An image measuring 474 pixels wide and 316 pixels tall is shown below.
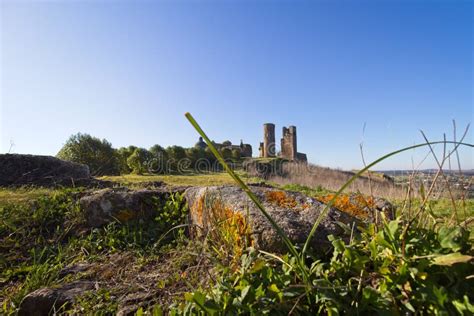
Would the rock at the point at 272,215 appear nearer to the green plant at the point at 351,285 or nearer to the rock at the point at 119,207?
the green plant at the point at 351,285

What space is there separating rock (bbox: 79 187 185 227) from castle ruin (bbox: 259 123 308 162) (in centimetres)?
3200

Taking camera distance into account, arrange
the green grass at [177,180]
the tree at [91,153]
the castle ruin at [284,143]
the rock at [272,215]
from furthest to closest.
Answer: the castle ruin at [284,143] < the tree at [91,153] < the green grass at [177,180] < the rock at [272,215]

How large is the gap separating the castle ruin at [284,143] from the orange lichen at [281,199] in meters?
32.7

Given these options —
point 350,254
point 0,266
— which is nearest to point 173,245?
point 0,266

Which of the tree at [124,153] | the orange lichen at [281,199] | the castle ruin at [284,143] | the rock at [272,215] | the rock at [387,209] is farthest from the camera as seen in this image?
the castle ruin at [284,143]

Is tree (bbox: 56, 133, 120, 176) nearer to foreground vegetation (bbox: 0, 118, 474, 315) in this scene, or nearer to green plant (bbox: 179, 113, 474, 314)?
foreground vegetation (bbox: 0, 118, 474, 315)

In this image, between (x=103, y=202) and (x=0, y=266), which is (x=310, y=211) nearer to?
(x=103, y=202)

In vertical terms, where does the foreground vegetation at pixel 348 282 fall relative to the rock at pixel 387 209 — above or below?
below

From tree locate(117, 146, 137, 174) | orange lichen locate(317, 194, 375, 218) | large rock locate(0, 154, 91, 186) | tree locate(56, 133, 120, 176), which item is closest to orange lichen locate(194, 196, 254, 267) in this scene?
orange lichen locate(317, 194, 375, 218)

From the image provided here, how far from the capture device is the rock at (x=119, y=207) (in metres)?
2.93

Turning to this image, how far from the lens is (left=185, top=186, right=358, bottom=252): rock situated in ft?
4.76

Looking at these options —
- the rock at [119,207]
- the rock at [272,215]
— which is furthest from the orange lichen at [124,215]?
the rock at [272,215]

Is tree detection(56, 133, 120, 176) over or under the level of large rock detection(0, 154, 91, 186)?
over

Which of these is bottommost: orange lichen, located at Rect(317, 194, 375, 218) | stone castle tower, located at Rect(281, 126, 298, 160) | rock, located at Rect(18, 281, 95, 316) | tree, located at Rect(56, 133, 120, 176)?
rock, located at Rect(18, 281, 95, 316)
